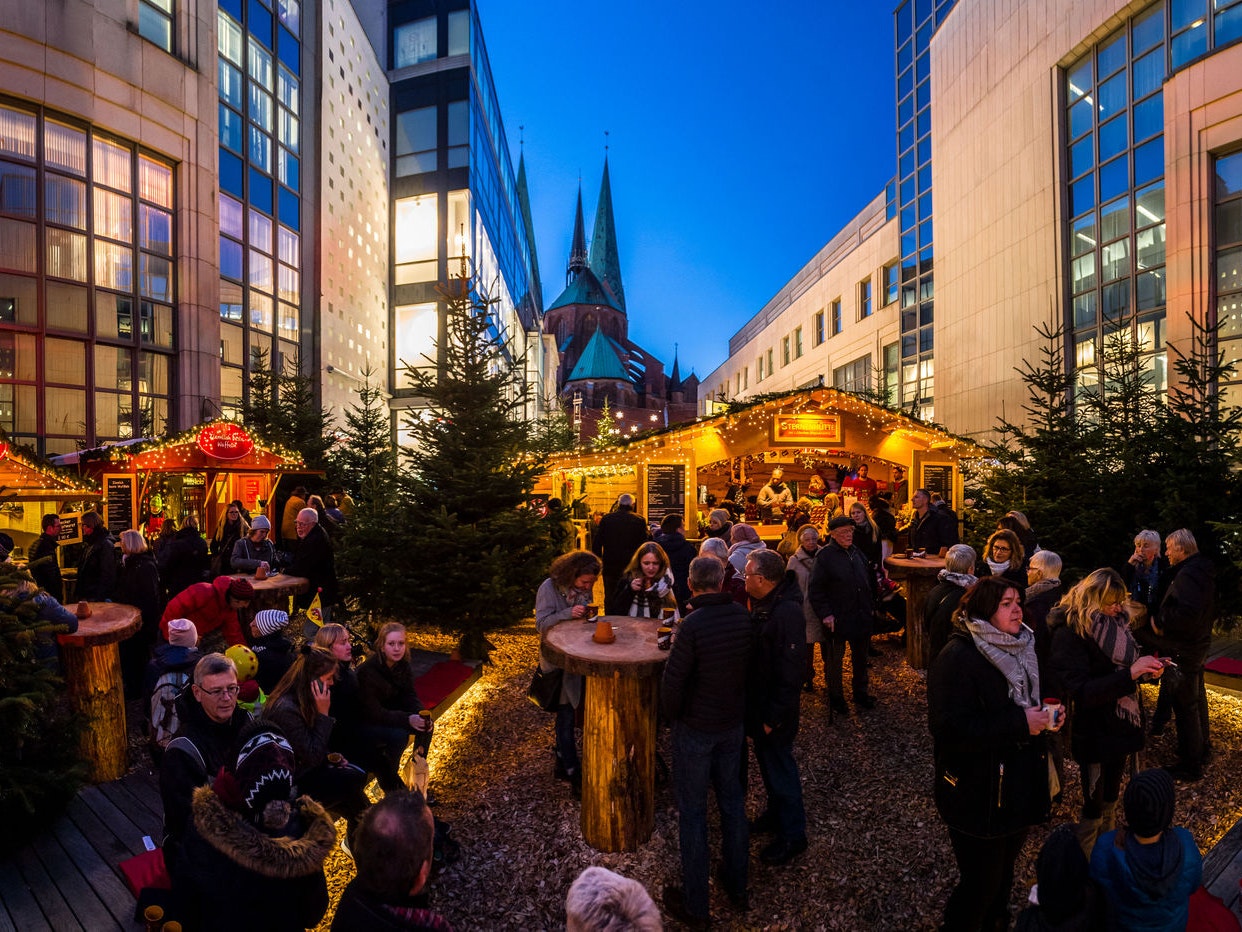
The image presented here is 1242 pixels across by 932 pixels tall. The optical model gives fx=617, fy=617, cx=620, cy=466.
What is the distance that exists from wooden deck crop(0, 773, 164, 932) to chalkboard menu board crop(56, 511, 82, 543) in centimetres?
844

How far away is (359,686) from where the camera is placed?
4098mm

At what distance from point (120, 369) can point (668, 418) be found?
219 feet

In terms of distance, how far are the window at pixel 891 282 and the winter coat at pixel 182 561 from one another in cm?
2662

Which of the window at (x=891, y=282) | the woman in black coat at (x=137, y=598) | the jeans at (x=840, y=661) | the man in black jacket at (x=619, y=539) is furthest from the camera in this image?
the window at (x=891, y=282)

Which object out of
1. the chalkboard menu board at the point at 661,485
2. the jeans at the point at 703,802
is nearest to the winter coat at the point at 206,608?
the jeans at the point at 703,802

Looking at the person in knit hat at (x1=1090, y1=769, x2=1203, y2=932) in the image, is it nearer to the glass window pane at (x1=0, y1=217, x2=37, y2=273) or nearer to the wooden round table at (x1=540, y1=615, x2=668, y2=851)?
the wooden round table at (x1=540, y1=615, x2=668, y2=851)

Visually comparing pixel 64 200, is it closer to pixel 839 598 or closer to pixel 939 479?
pixel 839 598

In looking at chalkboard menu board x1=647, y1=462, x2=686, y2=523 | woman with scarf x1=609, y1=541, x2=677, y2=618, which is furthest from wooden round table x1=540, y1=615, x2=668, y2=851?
chalkboard menu board x1=647, y1=462, x2=686, y2=523

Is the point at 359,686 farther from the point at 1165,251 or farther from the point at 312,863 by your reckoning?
the point at 1165,251

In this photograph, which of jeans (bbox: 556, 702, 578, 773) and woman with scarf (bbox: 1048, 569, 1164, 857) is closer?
woman with scarf (bbox: 1048, 569, 1164, 857)

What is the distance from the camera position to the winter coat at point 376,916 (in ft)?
6.05

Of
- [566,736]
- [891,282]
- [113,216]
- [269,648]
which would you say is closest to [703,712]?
[566,736]

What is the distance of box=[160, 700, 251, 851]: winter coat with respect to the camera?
2852 mm

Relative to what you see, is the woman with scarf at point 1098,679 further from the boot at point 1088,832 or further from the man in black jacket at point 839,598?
the man in black jacket at point 839,598
